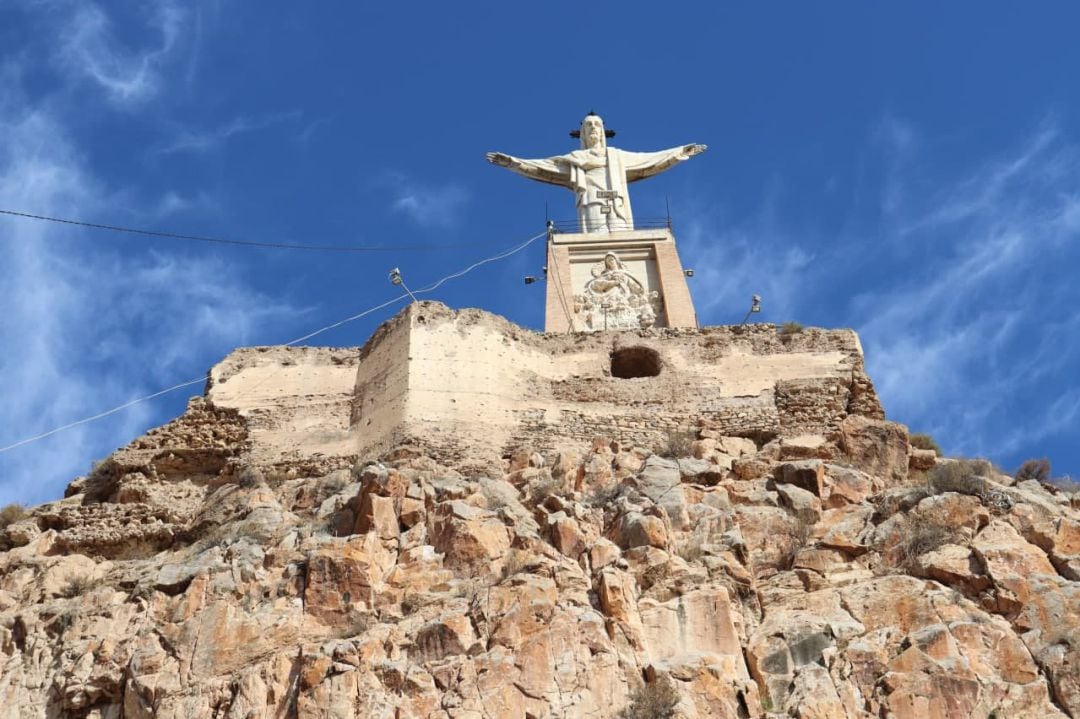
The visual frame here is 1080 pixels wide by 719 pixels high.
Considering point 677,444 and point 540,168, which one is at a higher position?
point 540,168

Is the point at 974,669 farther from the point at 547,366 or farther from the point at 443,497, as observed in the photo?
the point at 547,366

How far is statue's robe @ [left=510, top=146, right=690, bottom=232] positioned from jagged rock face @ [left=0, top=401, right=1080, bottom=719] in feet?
31.2

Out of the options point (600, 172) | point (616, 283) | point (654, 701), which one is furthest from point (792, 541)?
point (600, 172)

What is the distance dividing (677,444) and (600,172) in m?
10.5

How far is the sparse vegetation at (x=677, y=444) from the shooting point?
62.3 ft

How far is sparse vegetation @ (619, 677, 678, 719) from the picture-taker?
13172mm

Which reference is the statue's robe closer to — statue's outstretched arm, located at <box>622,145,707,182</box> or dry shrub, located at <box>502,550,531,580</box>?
statue's outstretched arm, located at <box>622,145,707,182</box>

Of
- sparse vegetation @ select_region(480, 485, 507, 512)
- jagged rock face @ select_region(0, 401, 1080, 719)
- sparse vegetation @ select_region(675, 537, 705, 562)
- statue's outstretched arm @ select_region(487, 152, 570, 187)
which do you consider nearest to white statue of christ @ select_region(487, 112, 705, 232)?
statue's outstretched arm @ select_region(487, 152, 570, 187)

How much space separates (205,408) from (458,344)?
3.75 metres

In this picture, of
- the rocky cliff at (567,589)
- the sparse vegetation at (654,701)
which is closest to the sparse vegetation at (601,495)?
the rocky cliff at (567,589)

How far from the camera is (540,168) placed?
2891cm

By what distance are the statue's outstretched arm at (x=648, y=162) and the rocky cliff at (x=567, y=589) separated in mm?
10383

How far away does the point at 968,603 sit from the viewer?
14914 millimetres

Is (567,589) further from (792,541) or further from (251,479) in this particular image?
(251,479)
